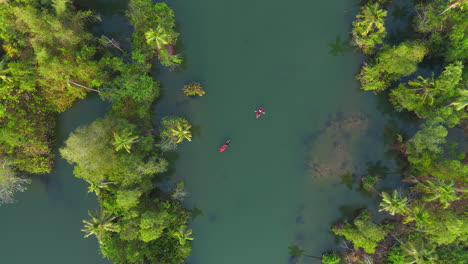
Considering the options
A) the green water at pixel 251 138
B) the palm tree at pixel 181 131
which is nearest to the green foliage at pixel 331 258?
the green water at pixel 251 138

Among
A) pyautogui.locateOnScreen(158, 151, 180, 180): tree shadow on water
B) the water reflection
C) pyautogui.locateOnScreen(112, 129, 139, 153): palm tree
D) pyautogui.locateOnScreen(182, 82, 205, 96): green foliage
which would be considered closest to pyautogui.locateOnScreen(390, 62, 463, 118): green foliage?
the water reflection

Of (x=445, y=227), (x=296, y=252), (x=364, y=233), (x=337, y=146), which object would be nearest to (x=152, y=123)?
(x=337, y=146)

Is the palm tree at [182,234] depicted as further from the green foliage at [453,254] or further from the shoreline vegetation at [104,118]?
the green foliage at [453,254]

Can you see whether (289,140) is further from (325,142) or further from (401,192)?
(401,192)

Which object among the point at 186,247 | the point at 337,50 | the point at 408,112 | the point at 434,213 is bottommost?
the point at 186,247

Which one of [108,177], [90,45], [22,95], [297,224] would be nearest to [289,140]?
[297,224]

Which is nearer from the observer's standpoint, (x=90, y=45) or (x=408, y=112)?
(x=90, y=45)
